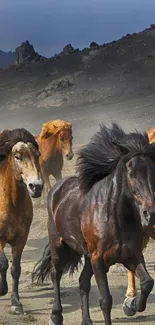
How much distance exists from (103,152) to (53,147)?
9643 mm

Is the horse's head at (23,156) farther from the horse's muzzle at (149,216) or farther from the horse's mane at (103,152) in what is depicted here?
the horse's muzzle at (149,216)

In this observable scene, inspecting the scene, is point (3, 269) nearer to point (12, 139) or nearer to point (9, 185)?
point (9, 185)

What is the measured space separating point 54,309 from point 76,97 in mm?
42314

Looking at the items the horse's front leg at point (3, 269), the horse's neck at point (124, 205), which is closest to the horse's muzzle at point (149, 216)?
the horse's neck at point (124, 205)

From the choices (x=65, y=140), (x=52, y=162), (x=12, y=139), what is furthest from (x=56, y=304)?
(x=52, y=162)

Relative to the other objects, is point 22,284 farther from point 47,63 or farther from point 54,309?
point 47,63

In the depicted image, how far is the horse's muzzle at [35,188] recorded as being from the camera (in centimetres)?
739

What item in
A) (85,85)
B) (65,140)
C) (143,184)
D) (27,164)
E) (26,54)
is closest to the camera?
(143,184)

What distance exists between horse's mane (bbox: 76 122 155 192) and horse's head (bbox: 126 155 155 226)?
0.22 m

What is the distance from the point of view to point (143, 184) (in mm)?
5738

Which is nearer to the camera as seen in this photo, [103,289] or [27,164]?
[103,289]

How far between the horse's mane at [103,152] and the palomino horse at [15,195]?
1131 millimetres

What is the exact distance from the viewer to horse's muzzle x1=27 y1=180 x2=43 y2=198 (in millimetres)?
7393

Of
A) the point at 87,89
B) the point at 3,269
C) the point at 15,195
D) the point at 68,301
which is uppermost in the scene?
the point at 15,195
